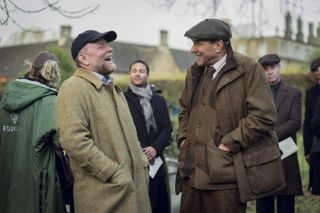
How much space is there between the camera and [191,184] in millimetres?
4594

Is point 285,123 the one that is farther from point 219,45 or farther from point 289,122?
point 219,45

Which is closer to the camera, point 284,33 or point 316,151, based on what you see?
point 316,151

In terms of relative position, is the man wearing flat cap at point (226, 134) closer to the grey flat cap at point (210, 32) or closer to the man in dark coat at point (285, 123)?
the grey flat cap at point (210, 32)

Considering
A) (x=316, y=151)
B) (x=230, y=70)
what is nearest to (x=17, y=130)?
(x=230, y=70)

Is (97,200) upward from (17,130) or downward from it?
downward

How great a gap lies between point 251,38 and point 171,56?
46.0m

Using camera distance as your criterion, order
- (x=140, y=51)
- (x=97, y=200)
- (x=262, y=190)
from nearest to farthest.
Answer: (x=97, y=200)
(x=262, y=190)
(x=140, y=51)

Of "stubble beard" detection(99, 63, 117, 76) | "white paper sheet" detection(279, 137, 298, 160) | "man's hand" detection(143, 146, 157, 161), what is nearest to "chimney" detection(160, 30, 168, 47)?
"white paper sheet" detection(279, 137, 298, 160)

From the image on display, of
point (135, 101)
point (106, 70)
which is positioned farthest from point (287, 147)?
point (106, 70)

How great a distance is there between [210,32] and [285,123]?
221cm

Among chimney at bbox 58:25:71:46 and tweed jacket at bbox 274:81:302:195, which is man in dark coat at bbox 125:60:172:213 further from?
chimney at bbox 58:25:71:46

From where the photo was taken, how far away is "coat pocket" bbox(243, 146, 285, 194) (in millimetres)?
4367

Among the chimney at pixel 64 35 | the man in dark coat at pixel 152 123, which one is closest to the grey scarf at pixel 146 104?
the man in dark coat at pixel 152 123

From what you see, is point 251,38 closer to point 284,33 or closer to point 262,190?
Result: point 284,33
